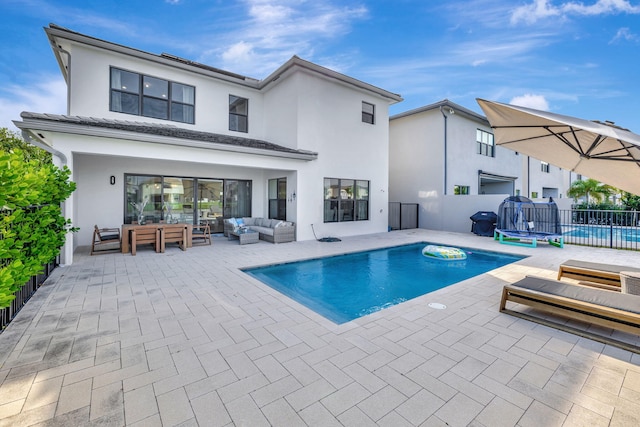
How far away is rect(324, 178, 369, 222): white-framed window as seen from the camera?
39.3 feet

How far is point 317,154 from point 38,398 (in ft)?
32.2

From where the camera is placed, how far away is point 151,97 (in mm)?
10461

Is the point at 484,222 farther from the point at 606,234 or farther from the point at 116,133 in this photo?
the point at 116,133

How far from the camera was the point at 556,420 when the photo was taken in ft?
6.96

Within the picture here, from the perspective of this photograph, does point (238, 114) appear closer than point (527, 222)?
→ No

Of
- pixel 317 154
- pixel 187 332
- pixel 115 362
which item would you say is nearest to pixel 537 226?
pixel 317 154

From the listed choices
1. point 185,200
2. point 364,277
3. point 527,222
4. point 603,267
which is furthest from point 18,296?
point 527,222

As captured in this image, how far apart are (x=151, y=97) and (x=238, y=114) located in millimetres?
3295

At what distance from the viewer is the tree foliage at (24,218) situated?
2018 millimetres

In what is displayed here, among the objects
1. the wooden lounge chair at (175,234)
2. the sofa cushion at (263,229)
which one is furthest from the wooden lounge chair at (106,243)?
the sofa cushion at (263,229)

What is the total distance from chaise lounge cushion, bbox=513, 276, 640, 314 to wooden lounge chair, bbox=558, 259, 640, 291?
1.51m

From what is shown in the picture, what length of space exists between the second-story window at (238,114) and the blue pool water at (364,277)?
7.42 meters

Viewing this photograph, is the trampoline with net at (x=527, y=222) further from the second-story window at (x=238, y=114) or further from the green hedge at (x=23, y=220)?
the green hedge at (x=23, y=220)

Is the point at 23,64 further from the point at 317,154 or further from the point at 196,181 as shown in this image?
the point at 317,154
